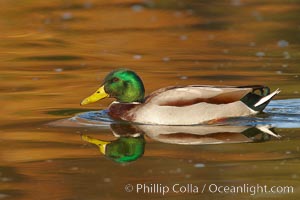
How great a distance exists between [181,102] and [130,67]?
4.06 m

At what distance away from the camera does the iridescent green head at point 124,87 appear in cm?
1162

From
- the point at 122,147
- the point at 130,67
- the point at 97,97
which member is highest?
the point at 130,67

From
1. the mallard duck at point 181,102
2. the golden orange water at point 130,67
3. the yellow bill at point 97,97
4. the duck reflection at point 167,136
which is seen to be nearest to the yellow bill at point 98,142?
the duck reflection at point 167,136

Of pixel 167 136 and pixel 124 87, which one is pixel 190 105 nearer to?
pixel 167 136

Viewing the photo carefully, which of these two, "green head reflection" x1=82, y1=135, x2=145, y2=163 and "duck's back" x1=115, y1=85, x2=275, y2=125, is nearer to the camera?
"green head reflection" x1=82, y1=135, x2=145, y2=163

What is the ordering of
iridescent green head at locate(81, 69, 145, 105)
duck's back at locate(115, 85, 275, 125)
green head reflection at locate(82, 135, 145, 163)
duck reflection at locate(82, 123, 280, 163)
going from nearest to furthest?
green head reflection at locate(82, 135, 145, 163) → duck reflection at locate(82, 123, 280, 163) → duck's back at locate(115, 85, 275, 125) → iridescent green head at locate(81, 69, 145, 105)

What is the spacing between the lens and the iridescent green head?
1162cm

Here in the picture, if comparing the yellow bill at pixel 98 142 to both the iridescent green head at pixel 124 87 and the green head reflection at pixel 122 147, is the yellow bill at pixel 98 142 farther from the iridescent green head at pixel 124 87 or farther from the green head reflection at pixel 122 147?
the iridescent green head at pixel 124 87

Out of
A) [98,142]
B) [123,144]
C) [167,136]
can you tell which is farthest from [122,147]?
[167,136]

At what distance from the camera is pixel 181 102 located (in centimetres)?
1120

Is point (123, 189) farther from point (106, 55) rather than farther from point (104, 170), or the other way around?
point (106, 55)

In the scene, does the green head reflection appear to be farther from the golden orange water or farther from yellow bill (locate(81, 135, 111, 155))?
the golden orange water

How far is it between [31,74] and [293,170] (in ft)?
21.6

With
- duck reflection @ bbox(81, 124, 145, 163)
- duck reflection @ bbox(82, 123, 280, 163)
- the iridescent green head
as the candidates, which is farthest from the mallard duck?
duck reflection @ bbox(81, 124, 145, 163)
